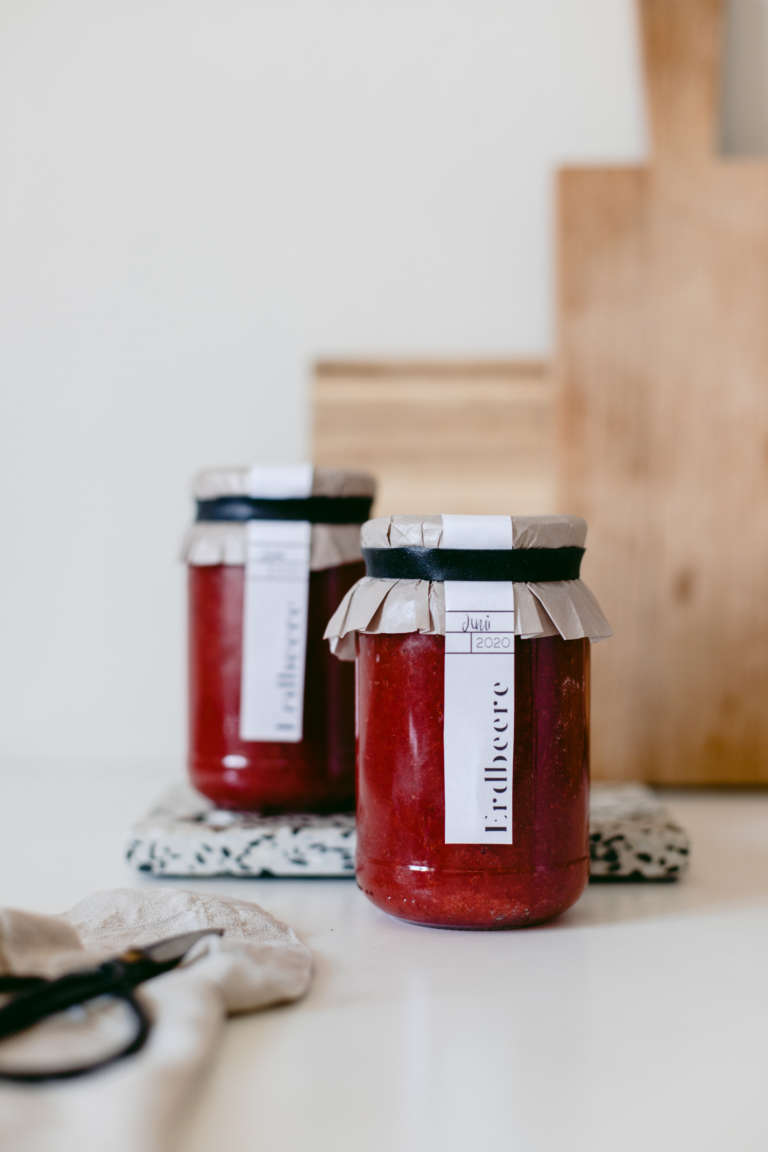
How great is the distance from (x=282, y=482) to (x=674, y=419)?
0.48 metres

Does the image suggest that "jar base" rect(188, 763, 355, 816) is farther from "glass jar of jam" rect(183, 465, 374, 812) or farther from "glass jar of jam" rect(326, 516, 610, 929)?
"glass jar of jam" rect(326, 516, 610, 929)

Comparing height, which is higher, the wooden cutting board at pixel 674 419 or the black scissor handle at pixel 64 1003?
the wooden cutting board at pixel 674 419

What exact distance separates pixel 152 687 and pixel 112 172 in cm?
57

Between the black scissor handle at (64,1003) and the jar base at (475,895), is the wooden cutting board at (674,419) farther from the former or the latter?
the black scissor handle at (64,1003)

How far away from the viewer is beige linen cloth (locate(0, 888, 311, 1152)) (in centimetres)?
44

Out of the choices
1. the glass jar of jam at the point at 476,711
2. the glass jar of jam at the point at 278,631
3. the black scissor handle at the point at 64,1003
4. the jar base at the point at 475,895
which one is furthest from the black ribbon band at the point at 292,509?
the black scissor handle at the point at 64,1003

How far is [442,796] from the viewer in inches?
27.0

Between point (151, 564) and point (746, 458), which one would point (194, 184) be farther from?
point (746, 458)

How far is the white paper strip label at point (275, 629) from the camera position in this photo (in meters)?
Result: 0.87

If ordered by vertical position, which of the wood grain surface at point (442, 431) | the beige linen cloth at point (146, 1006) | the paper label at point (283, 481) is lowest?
the beige linen cloth at point (146, 1006)

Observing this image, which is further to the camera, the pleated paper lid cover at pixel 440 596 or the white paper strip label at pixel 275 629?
the white paper strip label at pixel 275 629

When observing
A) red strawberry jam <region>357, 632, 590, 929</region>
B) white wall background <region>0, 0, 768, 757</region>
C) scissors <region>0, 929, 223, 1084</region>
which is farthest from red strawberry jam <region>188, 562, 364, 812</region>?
white wall background <region>0, 0, 768, 757</region>

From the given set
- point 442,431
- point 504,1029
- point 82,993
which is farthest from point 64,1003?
point 442,431

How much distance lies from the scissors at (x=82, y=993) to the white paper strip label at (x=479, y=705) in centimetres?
19
